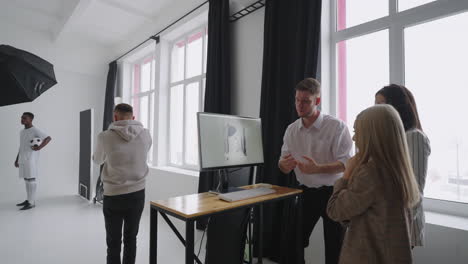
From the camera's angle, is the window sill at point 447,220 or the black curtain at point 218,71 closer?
the window sill at point 447,220

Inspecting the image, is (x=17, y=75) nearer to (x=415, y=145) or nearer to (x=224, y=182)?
(x=224, y=182)

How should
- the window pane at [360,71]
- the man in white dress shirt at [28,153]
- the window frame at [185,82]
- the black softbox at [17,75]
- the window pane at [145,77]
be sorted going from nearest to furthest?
the black softbox at [17,75] < the window pane at [360,71] < the window frame at [185,82] < the man in white dress shirt at [28,153] < the window pane at [145,77]

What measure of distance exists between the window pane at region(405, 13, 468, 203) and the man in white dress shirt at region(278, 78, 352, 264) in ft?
2.20

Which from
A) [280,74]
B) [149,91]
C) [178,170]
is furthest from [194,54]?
[280,74]

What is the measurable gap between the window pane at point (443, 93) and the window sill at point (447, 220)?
0.43 ft

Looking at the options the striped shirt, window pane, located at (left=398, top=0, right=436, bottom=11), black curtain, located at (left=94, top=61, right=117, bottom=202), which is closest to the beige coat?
the striped shirt

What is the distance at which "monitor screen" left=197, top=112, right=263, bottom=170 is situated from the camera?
160cm

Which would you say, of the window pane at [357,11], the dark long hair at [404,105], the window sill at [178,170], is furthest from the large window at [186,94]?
the dark long hair at [404,105]

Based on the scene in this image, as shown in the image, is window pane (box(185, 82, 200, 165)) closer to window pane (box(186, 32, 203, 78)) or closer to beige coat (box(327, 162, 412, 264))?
window pane (box(186, 32, 203, 78))

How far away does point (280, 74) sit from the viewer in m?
2.38

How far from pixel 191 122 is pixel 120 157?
7.56ft

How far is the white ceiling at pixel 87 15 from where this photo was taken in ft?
13.1

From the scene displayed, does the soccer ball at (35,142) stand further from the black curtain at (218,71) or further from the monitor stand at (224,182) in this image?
the monitor stand at (224,182)

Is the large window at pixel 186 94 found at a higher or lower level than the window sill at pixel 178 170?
higher
